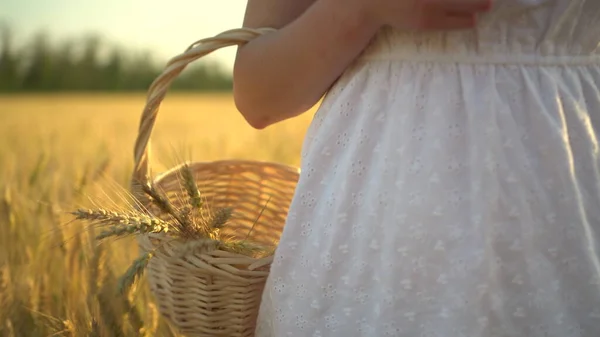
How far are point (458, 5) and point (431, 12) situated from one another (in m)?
0.03

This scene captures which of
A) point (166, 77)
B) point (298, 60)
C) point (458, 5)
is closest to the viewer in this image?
point (458, 5)

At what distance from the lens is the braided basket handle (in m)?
0.88

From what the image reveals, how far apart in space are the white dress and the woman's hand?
0.17 ft

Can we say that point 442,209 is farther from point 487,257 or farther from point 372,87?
point 372,87

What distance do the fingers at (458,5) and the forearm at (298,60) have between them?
0.28 feet

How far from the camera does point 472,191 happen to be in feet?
2.43

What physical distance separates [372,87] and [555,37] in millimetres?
214

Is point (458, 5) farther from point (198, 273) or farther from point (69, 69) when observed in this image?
point (69, 69)

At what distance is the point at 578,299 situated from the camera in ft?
2.46

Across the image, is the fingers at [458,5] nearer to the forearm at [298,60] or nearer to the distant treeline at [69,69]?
the forearm at [298,60]

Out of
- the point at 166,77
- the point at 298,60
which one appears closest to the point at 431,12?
the point at 298,60

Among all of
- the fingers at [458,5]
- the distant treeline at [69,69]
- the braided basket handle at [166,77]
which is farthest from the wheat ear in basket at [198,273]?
the distant treeline at [69,69]

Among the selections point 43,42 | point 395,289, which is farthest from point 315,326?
point 43,42

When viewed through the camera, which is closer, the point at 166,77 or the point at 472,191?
the point at 472,191
